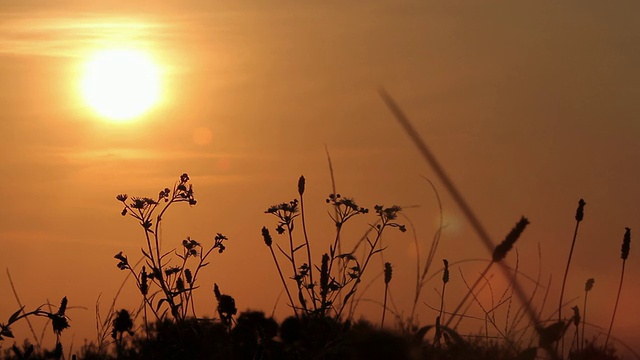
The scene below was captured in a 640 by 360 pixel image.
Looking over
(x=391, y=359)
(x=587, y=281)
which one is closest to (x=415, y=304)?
(x=587, y=281)

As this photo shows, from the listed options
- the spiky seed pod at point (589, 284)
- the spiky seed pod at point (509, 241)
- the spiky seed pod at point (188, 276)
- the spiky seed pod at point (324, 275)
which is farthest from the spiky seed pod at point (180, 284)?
the spiky seed pod at point (509, 241)

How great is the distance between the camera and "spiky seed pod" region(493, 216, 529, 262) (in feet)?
9.98

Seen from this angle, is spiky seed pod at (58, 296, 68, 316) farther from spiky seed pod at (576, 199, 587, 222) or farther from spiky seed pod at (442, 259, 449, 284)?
spiky seed pod at (576, 199, 587, 222)

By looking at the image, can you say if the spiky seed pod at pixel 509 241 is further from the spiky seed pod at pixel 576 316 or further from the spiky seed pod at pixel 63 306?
the spiky seed pod at pixel 63 306

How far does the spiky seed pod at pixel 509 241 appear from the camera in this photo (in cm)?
304

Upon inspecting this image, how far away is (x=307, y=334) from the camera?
5.61m

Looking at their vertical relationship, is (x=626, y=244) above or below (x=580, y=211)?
below

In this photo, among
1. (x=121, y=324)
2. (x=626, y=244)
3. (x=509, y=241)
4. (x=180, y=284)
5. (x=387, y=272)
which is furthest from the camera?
(x=180, y=284)

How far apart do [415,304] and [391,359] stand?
1532 millimetres

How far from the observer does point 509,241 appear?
3152 millimetres

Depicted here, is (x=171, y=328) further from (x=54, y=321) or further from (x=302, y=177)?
(x=302, y=177)

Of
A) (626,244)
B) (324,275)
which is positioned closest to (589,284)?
(626,244)

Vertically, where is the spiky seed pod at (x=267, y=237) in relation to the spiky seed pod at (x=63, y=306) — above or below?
above

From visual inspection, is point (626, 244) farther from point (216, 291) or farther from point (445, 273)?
point (216, 291)
